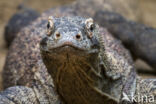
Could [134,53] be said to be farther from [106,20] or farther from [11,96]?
[11,96]

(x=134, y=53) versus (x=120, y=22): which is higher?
(x=120, y=22)

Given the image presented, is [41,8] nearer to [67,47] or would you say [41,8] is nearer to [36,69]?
[36,69]

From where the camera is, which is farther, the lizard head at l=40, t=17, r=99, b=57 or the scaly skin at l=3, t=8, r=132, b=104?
the scaly skin at l=3, t=8, r=132, b=104

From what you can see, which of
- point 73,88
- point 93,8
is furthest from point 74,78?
point 93,8

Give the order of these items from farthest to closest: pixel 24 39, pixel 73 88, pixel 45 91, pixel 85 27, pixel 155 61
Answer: pixel 155 61 < pixel 24 39 < pixel 45 91 < pixel 73 88 < pixel 85 27

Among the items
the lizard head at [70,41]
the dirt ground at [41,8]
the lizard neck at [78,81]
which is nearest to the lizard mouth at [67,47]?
the lizard head at [70,41]

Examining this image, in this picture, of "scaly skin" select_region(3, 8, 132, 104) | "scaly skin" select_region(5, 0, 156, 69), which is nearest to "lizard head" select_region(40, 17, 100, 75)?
"scaly skin" select_region(3, 8, 132, 104)

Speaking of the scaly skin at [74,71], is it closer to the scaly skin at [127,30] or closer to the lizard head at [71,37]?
the lizard head at [71,37]

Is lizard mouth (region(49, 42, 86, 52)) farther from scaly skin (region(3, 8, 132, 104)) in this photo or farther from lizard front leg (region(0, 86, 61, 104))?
lizard front leg (region(0, 86, 61, 104))
